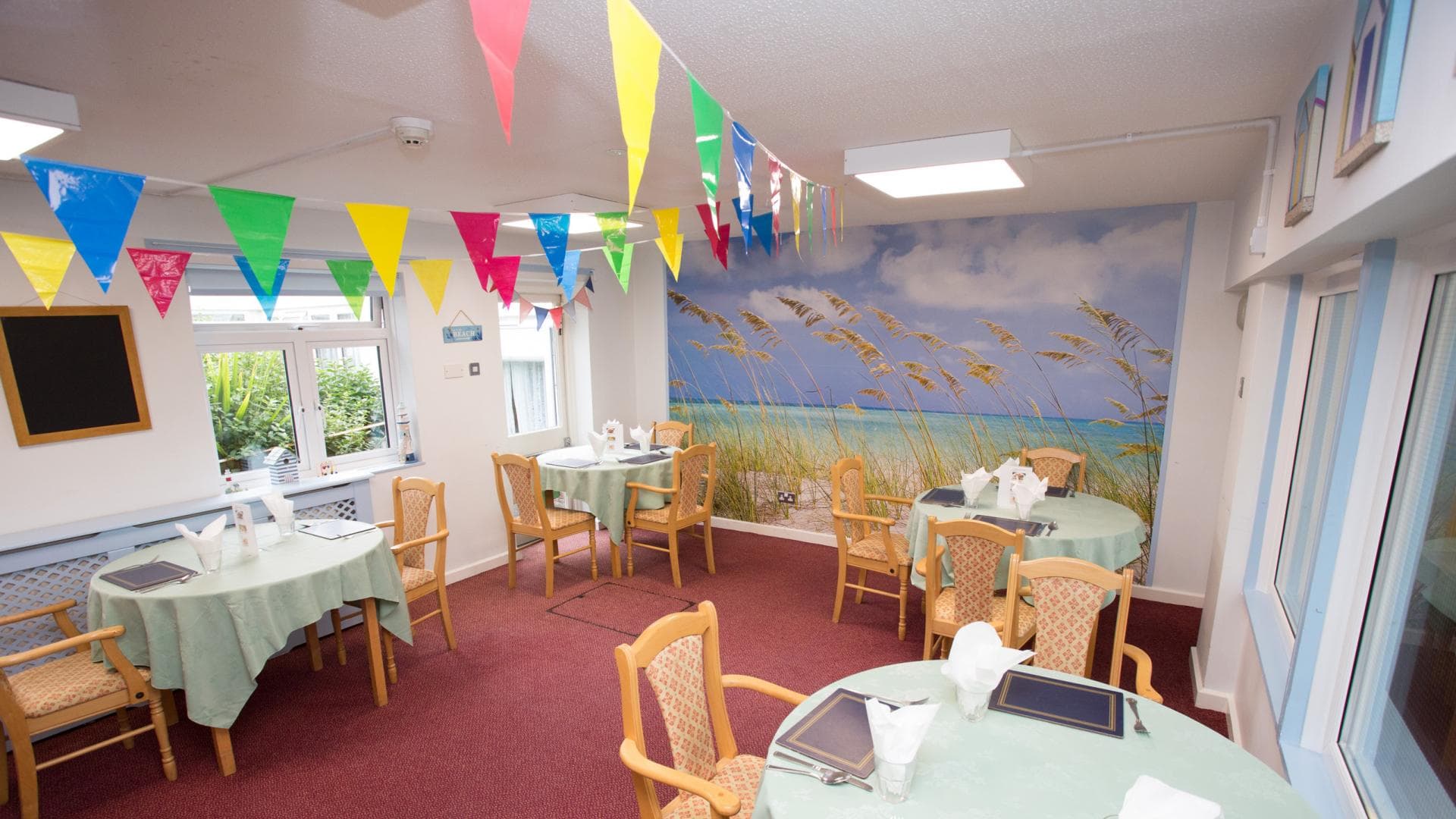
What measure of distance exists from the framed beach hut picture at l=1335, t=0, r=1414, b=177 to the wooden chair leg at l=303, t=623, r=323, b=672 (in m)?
4.21

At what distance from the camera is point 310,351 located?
4.04 meters

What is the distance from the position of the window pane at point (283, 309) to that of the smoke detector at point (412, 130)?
1.41m

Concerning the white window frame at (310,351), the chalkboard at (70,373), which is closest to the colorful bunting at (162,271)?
the chalkboard at (70,373)

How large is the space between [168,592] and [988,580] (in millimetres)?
3398

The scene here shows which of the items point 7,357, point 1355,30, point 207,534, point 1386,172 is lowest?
point 207,534

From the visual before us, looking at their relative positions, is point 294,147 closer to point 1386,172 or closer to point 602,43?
point 602,43

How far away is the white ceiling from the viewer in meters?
1.45

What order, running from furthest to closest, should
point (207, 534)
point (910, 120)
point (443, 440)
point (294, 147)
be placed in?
point (443, 440), point (207, 534), point (294, 147), point (910, 120)

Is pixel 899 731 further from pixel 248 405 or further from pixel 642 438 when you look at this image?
pixel 248 405

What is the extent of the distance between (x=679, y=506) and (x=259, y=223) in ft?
9.82

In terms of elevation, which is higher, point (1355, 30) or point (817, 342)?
point (1355, 30)

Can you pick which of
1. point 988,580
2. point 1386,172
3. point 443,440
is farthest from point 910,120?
point 443,440

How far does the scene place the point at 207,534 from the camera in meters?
2.79

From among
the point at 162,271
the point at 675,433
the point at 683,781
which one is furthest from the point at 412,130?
the point at 675,433
